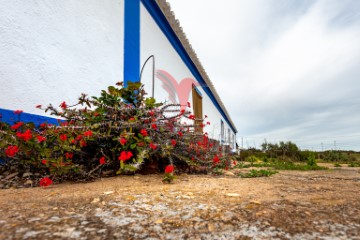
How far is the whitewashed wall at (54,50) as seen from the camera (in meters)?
2.32

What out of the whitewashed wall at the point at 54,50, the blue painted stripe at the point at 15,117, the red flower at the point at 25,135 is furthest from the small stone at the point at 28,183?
the whitewashed wall at the point at 54,50

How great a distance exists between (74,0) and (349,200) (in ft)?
11.7

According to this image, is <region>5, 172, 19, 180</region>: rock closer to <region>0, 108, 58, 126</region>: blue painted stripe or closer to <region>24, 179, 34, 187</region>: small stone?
<region>24, 179, 34, 187</region>: small stone

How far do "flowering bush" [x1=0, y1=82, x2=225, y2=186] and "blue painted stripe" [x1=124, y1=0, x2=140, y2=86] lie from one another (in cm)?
148

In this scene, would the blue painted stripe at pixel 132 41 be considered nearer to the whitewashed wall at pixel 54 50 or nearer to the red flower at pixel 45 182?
the whitewashed wall at pixel 54 50

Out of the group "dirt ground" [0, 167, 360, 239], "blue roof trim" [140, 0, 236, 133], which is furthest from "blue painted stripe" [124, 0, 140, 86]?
"dirt ground" [0, 167, 360, 239]

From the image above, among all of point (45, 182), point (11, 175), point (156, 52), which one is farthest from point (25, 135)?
point (156, 52)

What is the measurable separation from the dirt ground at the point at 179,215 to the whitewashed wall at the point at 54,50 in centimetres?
142

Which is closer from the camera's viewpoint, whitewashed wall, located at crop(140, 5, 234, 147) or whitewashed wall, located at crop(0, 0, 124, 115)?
whitewashed wall, located at crop(0, 0, 124, 115)

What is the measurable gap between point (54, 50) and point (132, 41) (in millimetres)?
1705

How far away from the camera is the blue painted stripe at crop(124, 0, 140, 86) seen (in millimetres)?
4055

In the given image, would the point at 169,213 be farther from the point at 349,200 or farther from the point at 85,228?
the point at 349,200

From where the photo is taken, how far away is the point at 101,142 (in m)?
2.27

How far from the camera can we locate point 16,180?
6.53 ft
